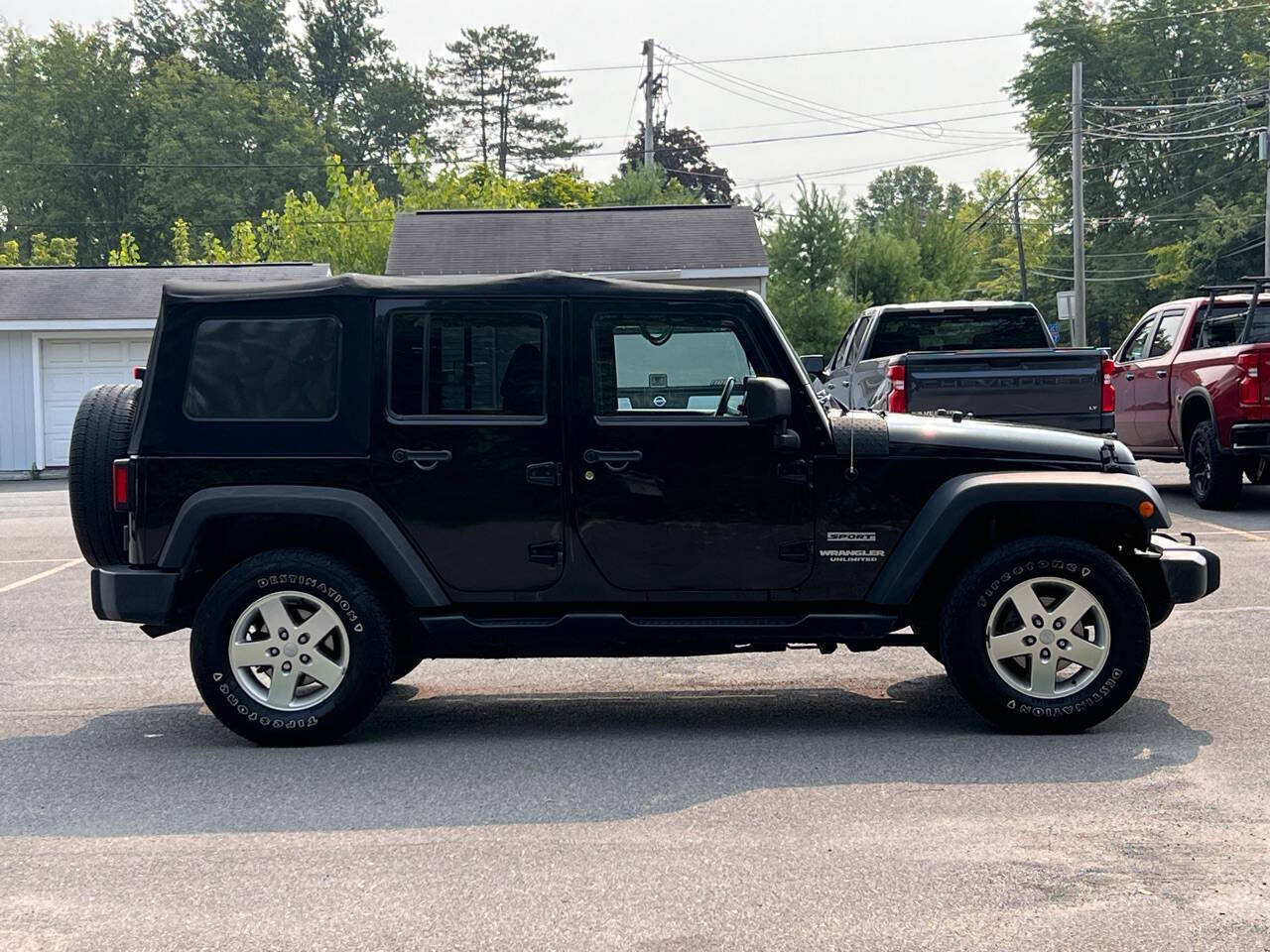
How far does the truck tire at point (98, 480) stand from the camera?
671cm

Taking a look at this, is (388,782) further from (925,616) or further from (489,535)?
(925,616)

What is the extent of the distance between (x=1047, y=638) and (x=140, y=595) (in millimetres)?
3763

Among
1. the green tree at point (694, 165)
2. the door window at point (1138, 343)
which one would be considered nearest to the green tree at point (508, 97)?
the green tree at point (694, 165)

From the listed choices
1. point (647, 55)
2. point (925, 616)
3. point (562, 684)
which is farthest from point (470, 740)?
point (647, 55)

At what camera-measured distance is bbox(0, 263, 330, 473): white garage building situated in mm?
30172

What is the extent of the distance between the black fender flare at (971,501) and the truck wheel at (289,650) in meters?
2.11

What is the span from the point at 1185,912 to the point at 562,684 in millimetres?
4033

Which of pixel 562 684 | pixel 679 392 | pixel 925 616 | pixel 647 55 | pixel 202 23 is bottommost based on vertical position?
pixel 562 684

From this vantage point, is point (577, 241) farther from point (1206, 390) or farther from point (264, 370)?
point (264, 370)

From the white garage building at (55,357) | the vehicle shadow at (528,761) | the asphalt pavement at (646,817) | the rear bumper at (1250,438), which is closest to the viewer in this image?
the asphalt pavement at (646,817)

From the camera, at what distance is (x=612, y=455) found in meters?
6.53

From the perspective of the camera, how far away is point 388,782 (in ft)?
19.5

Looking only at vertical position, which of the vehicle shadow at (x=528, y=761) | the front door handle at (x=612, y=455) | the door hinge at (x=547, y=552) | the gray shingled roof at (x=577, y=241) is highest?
the gray shingled roof at (x=577, y=241)

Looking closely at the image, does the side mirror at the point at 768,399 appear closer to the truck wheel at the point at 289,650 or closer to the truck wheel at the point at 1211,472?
the truck wheel at the point at 289,650
